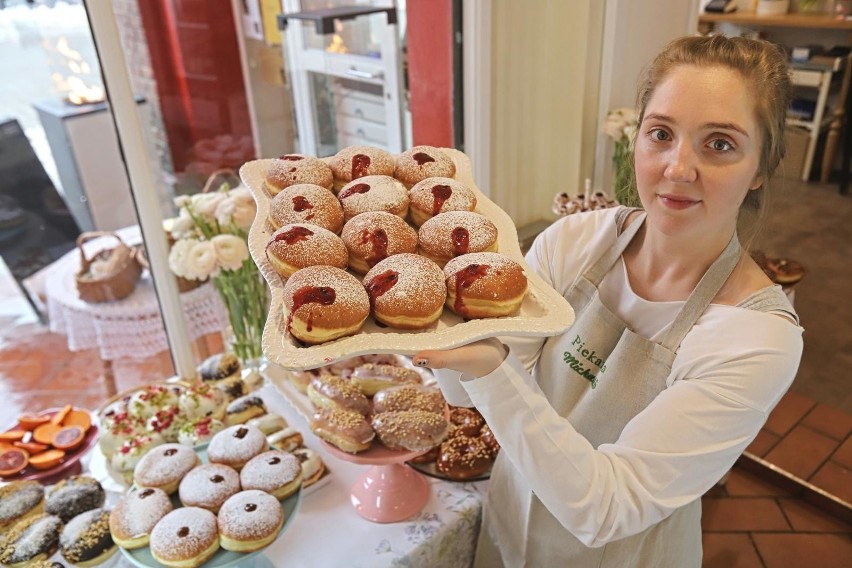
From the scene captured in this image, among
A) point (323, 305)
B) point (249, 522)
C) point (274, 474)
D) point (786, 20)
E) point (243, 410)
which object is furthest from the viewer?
point (786, 20)

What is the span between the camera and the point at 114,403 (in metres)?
1.67

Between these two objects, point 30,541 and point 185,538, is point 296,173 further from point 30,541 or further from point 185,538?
point 30,541

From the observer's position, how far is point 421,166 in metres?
1.19

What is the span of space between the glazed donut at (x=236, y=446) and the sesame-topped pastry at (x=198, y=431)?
7cm

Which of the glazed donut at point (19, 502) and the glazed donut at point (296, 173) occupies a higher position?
the glazed donut at point (296, 173)

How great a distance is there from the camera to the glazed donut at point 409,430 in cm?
131

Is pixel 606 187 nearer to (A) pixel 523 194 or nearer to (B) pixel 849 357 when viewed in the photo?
(A) pixel 523 194

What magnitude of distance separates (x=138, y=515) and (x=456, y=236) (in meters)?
0.82

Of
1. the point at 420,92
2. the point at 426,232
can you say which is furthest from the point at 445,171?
the point at 420,92

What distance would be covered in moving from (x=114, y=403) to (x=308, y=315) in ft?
3.58

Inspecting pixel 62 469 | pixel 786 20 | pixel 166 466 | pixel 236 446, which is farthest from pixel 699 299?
pixel 786 20

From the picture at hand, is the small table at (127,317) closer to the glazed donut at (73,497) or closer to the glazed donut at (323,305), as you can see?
the glazed donut at (73,497)

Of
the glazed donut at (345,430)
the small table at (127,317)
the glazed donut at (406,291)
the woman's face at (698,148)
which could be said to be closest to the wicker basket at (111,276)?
the small table at (127,317)

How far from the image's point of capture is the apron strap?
107 cm
